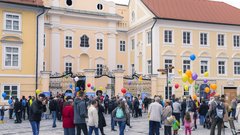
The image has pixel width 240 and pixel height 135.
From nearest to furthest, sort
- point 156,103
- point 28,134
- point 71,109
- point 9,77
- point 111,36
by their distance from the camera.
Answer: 1. point 71,109
2. point 156,103
3. point 28,134
4. point 9,77
5. point 111,36

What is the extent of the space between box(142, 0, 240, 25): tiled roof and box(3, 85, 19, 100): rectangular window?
14.8 m

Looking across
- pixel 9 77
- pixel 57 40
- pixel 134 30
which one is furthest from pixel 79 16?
pixel 9 77

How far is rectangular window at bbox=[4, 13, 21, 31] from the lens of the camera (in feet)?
93.1

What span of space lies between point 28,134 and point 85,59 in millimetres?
22532

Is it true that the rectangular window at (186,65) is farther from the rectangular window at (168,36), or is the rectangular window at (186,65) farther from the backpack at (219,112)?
the backpack at (219,112)

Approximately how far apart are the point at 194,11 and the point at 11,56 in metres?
19.8

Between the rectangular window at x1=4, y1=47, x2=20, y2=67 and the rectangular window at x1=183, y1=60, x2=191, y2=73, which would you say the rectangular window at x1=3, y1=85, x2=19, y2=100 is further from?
the rectangular window at x1=183, y1=60, x2=191, y2=73

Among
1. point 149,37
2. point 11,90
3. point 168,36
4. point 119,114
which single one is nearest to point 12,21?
point 11,90

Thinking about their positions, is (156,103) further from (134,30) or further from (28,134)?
(134,30)

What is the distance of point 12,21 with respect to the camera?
28578mm

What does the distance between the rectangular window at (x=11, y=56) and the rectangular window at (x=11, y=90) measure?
5.62ft

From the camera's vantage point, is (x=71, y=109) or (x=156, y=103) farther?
(x=156, y=103)

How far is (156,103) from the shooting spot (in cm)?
1358

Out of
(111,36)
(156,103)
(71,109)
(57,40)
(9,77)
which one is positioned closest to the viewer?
(71,109)
